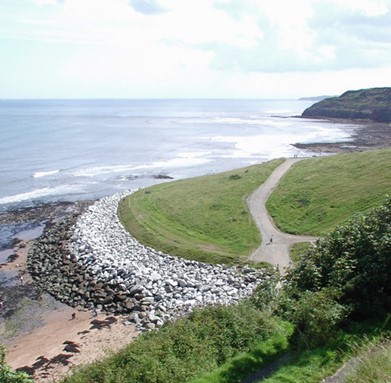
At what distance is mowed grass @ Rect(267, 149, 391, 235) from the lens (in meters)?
44.6

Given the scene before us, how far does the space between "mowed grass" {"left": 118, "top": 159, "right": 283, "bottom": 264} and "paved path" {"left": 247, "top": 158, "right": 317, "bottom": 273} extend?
0.81 m

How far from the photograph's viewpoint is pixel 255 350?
18938 mm

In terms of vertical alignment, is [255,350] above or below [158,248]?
above

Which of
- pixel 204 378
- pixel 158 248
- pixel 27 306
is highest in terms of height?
pixel 204 378

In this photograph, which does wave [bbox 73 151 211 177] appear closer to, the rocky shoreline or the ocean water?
the ocean water

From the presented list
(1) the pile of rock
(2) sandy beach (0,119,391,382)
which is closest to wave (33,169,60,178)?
(1) the pile of rock

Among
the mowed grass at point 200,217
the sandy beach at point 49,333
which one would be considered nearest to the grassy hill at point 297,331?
the sandy beach at point 49,333

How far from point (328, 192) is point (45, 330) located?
34.5 metres

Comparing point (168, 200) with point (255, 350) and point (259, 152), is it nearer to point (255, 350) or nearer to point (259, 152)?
point (255, 350)

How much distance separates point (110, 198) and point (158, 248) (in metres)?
25.8

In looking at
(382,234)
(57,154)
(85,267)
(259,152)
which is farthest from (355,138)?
(382,234)

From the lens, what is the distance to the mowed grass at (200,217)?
41.5m

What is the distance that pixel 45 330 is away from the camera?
3203 centimetres

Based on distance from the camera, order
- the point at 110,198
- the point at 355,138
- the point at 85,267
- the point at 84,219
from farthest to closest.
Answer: the point at 355,138 < the point at 110,198 < the point at 84,219 < the point at 85,267
